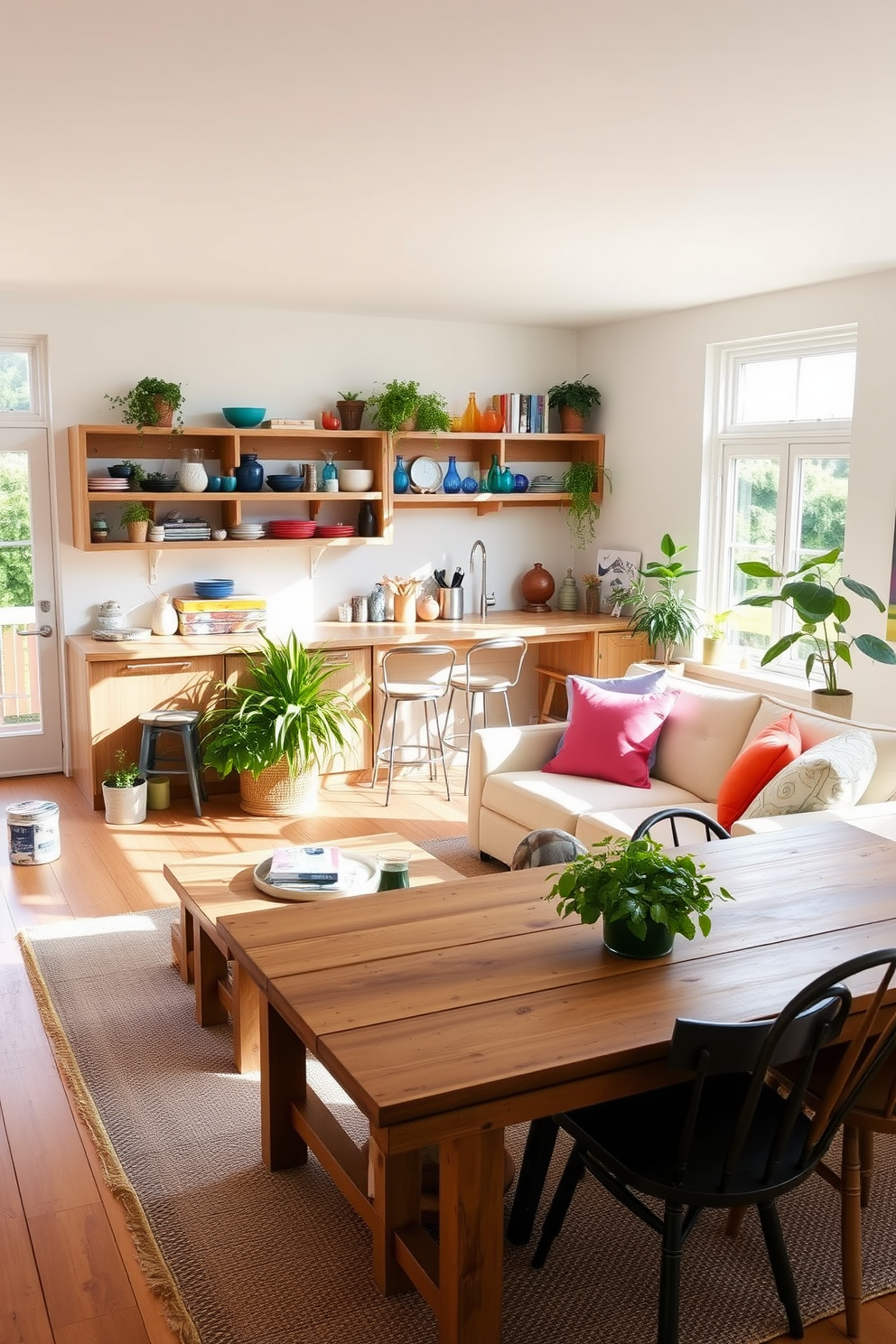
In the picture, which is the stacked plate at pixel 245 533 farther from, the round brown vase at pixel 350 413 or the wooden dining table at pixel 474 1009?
the wooden dining table at pixel 474 1009

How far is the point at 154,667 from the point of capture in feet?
19.1

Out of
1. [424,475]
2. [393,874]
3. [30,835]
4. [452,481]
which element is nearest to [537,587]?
[452,481]

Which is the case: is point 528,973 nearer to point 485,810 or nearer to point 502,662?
point 485,810

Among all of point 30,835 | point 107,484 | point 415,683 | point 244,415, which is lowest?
point 30,835

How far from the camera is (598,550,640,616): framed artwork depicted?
6.99 meters

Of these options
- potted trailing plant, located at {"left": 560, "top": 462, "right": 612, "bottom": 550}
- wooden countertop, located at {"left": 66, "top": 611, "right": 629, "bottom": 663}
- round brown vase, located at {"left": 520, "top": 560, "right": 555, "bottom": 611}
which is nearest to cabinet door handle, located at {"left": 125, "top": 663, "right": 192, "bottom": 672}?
wooden countertop, located at {"left": 66, "top": 611, "right": 629, "bottom": 663}

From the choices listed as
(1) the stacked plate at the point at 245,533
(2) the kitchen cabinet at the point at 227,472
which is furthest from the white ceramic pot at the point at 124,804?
(1) the stacked plate at the point at 245,533

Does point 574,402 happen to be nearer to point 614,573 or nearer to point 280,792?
point 614,573

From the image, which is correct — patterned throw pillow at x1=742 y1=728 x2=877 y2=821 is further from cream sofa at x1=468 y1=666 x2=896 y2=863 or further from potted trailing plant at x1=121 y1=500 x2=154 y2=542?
potted trailing plant at x1=121 y1=500 x2=154 y2=542

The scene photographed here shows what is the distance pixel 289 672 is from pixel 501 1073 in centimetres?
402

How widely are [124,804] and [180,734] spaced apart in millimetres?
497

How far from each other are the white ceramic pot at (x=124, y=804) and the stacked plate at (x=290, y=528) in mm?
1615

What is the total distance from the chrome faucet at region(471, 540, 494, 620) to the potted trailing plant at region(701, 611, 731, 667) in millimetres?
1439

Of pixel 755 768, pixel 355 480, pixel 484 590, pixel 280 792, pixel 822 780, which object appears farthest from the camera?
pixel 484 590
